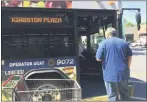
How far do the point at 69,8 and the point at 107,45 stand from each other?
145 centimetres

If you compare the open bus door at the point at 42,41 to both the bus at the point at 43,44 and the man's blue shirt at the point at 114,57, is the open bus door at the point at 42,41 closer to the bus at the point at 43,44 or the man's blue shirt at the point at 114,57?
the bus at the point at 43,44

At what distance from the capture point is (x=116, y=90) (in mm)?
7148

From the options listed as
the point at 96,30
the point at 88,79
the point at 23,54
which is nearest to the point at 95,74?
the point at 88,79

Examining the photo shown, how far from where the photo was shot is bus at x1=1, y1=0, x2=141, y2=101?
7.47m

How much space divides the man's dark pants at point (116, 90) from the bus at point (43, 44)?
0.64 metres

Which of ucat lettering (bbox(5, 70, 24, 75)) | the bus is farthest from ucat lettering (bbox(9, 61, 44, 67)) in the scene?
ucat lettering (bbox(5, 70, 24, 75))

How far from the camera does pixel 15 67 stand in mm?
7566

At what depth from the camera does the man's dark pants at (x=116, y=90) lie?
709 cm

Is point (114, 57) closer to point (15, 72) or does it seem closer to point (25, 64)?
point (25, 64)

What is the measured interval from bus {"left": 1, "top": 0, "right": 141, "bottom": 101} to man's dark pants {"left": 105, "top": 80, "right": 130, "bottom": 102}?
64cm

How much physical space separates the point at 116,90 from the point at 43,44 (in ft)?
5.92

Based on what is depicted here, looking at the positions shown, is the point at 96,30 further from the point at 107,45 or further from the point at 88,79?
the point at 107,45

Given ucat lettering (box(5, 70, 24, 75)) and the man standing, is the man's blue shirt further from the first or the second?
ucat lettering (box(5, 70, 24, 75))

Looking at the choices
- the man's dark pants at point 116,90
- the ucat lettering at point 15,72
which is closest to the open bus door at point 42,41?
the ucat lettering at point 15,72
